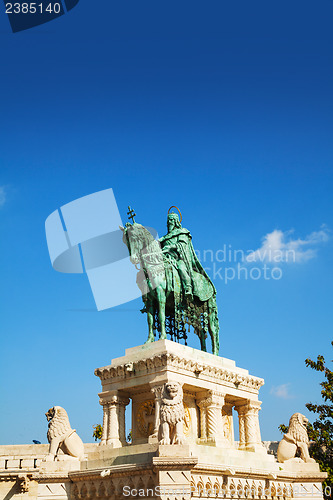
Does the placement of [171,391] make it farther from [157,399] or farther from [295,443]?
[295,443]

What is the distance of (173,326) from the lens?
2069cm

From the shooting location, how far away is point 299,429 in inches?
784

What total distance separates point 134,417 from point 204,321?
15.4 ft

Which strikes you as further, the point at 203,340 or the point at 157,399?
the point at 203,340

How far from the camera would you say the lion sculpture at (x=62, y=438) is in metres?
17.7

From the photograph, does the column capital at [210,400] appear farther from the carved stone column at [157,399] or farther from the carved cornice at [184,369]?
the carved stone column at [157,399]

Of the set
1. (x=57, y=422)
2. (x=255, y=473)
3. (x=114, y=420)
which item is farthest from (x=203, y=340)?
(x=57, y=422)

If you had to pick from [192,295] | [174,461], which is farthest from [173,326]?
[174,461]

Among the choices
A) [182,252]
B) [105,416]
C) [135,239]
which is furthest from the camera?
[182,252]

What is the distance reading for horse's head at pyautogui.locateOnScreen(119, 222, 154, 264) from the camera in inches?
813

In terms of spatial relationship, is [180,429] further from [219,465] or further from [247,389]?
[247,389]

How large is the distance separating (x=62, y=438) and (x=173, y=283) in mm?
6672

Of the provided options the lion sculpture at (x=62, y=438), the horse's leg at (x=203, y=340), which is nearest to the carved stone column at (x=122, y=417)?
the lion sculpture at (x=62, y=438)

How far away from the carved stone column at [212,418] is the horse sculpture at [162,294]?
2.31m
